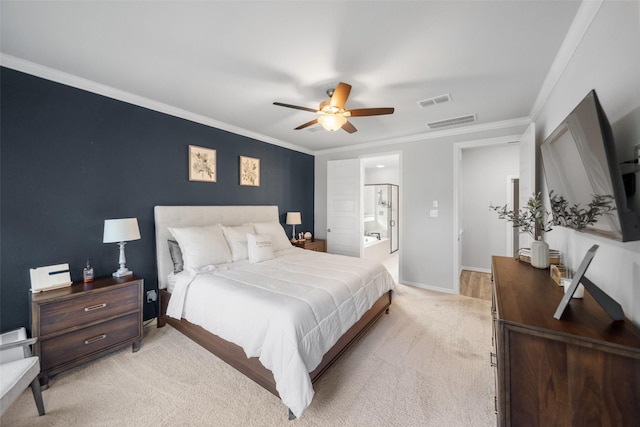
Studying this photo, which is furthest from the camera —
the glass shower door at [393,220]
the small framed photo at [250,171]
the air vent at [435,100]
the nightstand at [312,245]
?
the glass shower door at [393,220]

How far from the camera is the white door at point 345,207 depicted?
470cm

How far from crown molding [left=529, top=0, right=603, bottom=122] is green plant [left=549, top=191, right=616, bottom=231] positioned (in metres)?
1.06

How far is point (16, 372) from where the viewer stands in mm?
1443

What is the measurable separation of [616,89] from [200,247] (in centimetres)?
344

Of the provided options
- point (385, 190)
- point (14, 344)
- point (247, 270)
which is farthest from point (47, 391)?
point (385, 190)

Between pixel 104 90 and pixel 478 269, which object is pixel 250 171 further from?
pixel 478 269

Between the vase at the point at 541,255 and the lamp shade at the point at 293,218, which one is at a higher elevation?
the lamp shade at the point at 293,218

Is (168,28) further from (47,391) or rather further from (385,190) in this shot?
(385,190)

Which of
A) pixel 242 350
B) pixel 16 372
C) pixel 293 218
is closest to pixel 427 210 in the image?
pixel 293 218

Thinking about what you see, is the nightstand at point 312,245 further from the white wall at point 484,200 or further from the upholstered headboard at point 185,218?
the white wall at point 484,200

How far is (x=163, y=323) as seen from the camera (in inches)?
109

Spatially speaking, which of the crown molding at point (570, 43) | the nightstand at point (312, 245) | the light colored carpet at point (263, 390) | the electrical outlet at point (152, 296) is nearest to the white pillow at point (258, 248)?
the light colored carpet at point (263, 390)

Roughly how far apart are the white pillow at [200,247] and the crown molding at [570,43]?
358 cm

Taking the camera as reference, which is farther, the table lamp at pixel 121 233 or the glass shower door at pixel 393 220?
the glass shower door at pixel 393 220
